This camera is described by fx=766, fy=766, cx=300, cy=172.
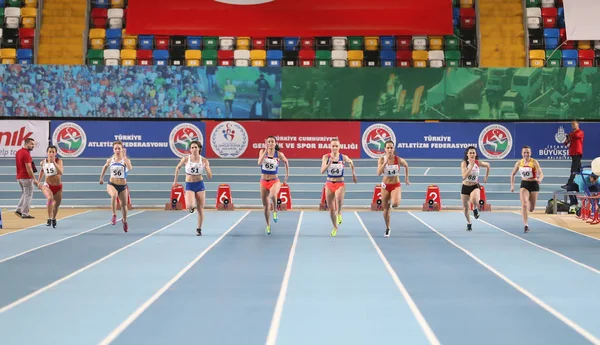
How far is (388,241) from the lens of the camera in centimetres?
1387

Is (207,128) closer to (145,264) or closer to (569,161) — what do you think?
(569,161)

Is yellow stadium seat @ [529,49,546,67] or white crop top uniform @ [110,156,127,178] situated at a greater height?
yellow stadium seat @ [529,49,546,67]

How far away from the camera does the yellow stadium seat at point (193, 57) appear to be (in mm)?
24766

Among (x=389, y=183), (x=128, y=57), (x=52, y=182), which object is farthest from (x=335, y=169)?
(x=128, y=57)

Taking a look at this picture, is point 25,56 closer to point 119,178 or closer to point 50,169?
point 50,169

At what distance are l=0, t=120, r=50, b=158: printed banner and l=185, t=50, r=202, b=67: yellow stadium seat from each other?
197 inches

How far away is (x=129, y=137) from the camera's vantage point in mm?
22734

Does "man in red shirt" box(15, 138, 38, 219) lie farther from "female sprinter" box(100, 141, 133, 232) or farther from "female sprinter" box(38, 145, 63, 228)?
"female sprinter" box(100, 141, 133, 232)

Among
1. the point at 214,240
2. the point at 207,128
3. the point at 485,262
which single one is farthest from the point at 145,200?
the point at 485,262

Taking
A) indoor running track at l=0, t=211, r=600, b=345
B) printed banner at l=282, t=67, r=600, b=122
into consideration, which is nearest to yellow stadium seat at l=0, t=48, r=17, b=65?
printed banner at l=282, t=67, r=600, b=122

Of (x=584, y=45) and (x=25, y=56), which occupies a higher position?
(x=584, y=45)

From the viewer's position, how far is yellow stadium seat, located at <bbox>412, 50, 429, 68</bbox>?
2459 cm

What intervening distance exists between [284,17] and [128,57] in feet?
17.2

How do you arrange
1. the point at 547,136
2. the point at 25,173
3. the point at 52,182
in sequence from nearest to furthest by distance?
the point at 52,182, the point at 25,173, the point at 547,136
